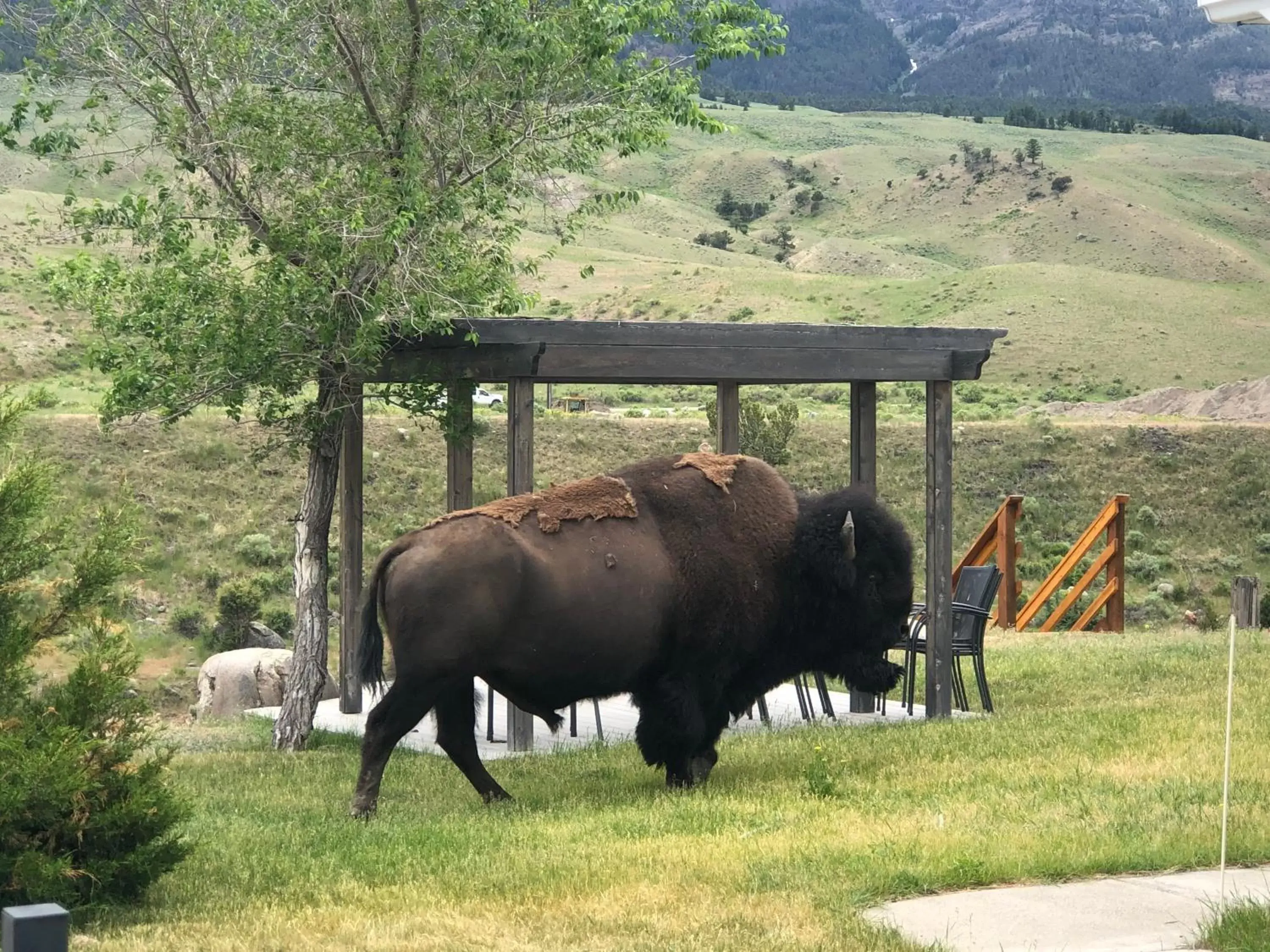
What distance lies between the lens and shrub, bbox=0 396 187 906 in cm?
616

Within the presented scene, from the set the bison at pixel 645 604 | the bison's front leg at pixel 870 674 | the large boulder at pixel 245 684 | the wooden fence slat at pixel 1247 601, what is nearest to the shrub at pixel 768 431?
the wooden fence slat at pixel 1247 601

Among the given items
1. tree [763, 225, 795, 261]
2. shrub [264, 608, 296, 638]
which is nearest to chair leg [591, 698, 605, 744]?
shrub [264, 608, 296, 638]

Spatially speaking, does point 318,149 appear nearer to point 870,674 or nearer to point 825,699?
point 870,674

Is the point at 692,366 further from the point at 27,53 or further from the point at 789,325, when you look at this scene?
the point at 27,53

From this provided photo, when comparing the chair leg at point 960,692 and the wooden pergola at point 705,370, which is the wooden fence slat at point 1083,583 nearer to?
the chair leg at point 960,692

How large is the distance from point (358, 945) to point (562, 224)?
829cm

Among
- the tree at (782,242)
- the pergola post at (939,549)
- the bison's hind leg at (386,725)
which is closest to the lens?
the bison's hind leg at (386,725)

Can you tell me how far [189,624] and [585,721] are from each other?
22.5 meters

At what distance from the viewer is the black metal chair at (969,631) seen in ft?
43.5

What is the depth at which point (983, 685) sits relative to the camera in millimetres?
13047

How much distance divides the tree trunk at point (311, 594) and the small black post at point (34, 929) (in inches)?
332

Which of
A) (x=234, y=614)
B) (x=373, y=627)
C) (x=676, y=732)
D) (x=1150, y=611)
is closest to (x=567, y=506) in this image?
(x=373, y=627)

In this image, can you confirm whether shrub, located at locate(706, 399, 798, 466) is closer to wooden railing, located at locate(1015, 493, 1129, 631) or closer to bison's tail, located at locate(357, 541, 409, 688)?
wooden railing, located at locate(1015, 493, 1129, 631)

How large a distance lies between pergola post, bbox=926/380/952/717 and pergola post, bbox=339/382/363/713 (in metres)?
4.83
